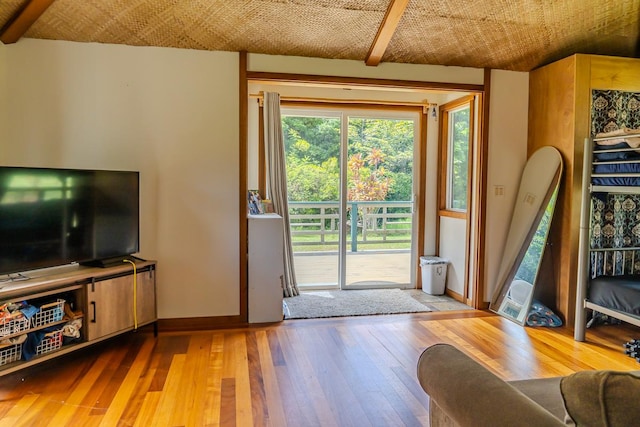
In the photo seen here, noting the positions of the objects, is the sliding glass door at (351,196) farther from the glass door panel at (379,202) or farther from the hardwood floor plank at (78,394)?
the hardwood floor plank at (78,394)

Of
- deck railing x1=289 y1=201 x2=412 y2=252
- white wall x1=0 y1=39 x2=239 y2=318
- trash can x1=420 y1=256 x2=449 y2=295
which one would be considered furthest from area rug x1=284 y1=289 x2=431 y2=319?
white wall x1=0 y1=39 x2=239 y2=318

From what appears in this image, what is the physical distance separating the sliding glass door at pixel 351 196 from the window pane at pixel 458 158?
433mm

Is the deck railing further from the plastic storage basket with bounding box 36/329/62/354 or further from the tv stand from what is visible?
the plastic storage basket with bounding box 36/329/62/354

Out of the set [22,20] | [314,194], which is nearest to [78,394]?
[22,20]

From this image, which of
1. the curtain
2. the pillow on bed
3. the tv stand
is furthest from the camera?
the curtain

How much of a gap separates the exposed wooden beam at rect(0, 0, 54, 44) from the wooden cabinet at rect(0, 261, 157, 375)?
1.68m

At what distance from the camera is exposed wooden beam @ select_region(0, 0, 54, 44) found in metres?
2.81

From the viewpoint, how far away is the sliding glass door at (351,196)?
15.8 feet

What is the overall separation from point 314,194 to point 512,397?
13.0 ft

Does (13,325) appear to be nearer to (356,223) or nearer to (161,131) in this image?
(161,131)

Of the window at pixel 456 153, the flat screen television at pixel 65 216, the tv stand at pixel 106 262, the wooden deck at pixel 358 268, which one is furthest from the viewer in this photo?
the wooden deck at pixel 358 268

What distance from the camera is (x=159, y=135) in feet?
11.2

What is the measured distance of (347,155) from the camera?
4.89 metres

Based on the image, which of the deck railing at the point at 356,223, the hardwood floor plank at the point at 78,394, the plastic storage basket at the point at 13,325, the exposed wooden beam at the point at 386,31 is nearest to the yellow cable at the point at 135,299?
the hardwood floor plank at the point at 78,394
